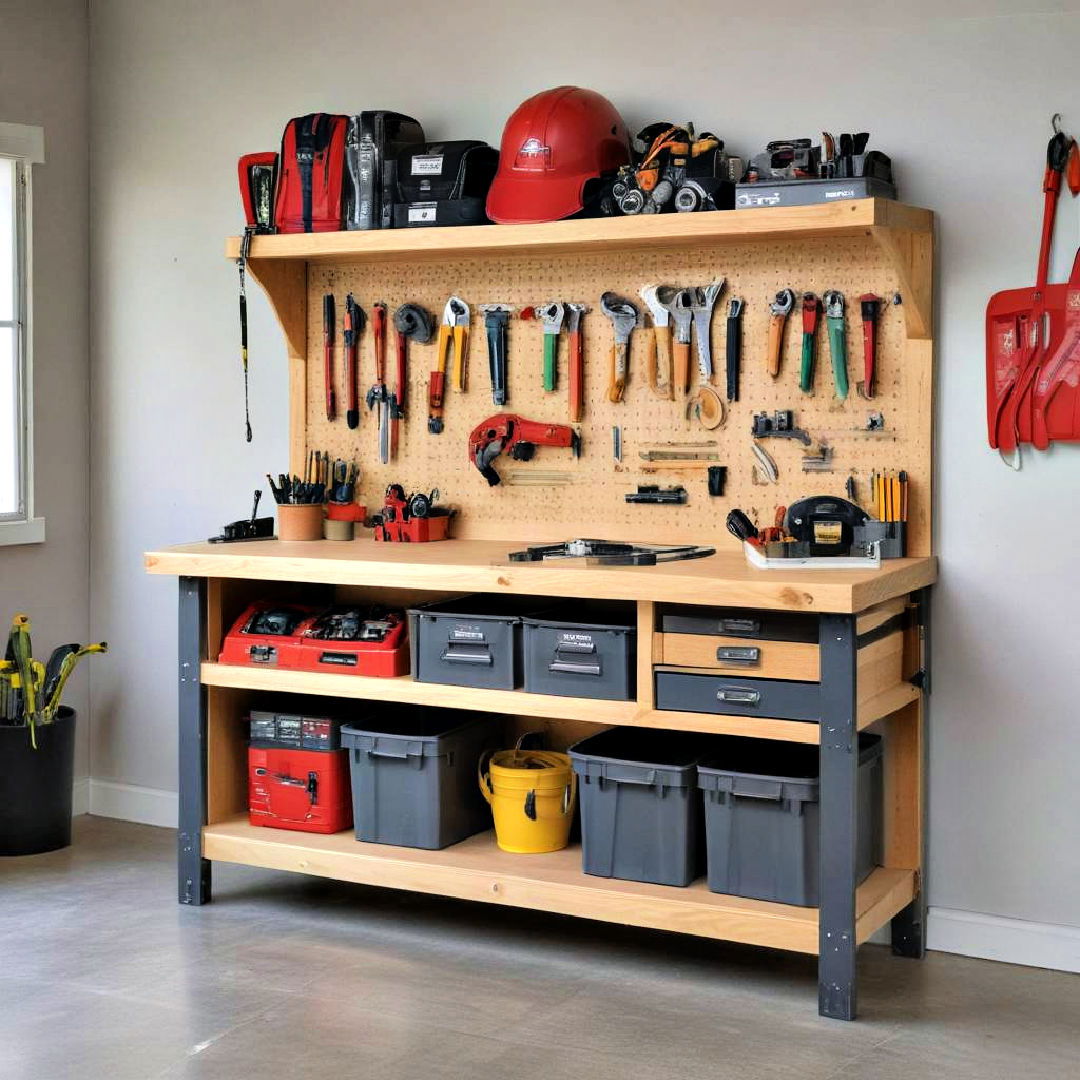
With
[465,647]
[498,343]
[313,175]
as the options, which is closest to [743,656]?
[465,647]

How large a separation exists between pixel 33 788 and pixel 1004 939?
2.94m

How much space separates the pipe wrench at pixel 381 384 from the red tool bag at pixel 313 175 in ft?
1.16

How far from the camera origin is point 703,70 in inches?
159

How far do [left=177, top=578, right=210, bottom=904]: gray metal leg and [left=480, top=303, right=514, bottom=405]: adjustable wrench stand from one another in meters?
1.01

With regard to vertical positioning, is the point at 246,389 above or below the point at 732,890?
above

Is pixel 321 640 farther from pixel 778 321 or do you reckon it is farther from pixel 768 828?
pixel 778 321

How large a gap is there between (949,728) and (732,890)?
2.50 ft

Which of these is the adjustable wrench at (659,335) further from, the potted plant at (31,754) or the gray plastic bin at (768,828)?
the potted plant at (31,754)

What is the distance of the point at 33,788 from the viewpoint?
4.64m

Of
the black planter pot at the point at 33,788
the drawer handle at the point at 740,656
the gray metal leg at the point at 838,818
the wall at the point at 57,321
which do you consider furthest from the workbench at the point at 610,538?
the wall at the point at 57,321

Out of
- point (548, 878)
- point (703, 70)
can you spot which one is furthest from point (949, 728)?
point (703, 70)

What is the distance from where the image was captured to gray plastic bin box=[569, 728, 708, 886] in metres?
3.62

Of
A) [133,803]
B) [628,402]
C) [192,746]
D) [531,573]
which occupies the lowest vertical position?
[133,803]

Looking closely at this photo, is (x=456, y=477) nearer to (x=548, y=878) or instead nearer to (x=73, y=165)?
(x=548, y=878)
